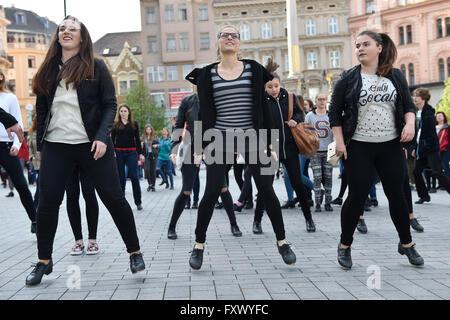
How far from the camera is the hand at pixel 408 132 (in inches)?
185

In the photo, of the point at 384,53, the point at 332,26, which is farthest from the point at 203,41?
the point at 384,53

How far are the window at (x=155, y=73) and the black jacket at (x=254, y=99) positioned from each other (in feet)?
203

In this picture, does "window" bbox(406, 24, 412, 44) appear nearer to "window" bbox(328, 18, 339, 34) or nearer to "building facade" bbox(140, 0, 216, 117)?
"window" bbox(328, 18, 339, 34)

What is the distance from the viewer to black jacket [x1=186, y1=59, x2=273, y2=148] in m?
4.96

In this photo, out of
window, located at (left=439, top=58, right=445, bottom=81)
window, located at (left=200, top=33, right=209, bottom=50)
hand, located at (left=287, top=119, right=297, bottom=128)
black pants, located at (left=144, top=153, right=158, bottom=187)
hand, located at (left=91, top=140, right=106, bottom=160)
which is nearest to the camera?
hand, located at (left=91, top=140, right=106, bottom=160)

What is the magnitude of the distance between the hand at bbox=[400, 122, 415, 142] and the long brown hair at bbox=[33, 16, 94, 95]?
8.64ft

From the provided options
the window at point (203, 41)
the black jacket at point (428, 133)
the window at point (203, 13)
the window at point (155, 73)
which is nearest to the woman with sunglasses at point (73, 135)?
the black jacket at point (428, 133)

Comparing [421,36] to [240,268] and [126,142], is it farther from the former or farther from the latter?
[240,268]

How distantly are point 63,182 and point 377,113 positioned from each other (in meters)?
2.71

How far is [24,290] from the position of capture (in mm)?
4344

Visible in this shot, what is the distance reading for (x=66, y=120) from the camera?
463 centimetres

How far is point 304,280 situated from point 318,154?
555 centimetres

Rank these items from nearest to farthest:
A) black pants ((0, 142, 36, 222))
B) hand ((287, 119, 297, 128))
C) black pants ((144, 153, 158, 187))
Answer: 1. black pants ((0, 142, 36, 222))
2. hand ((287, 119, 297, 128))
3. black pants ((144, 153, 158, 187))

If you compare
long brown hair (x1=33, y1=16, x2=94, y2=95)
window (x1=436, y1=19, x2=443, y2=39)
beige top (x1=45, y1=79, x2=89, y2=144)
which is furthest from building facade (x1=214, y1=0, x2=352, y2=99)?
beige top (x1=45, y1=79, x2=89, y2=144)
